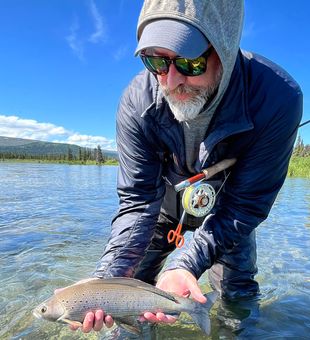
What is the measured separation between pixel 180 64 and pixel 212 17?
0.34 metres

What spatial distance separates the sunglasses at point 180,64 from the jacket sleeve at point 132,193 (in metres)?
0.55

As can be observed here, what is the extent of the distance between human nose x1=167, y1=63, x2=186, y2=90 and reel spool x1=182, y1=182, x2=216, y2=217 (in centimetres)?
89

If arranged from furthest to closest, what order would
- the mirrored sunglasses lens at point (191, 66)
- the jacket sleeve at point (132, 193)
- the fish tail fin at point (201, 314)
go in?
the jacket sleeve at point (132, 193) → the fish tail fin at point (201, 314) → the mirrored sunglasses lens at point (191, 66)

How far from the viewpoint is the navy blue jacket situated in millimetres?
2957

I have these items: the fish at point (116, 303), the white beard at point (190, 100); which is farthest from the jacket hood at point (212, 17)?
the fish at point (116, 303)

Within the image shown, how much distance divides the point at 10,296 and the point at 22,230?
14.3 feet

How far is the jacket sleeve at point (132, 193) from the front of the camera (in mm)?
3234

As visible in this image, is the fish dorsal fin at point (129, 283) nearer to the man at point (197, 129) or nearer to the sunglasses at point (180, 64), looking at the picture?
the man at point (197, 129)

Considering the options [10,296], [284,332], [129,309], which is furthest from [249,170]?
[10,296]

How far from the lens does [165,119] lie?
3.13 meters

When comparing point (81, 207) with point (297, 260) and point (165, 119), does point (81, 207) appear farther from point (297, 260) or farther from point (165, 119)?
point (165, 119)

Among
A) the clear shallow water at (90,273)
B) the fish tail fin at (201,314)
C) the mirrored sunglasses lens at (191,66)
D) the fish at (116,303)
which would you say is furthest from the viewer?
the clear shallow water at (90,273)

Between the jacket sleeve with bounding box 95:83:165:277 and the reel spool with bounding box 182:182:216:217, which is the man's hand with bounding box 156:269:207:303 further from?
the reel spool with bounding box 182:182:216:217

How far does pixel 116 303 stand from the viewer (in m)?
2.76
